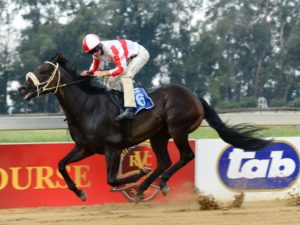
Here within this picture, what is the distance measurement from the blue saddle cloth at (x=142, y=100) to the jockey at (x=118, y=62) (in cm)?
11

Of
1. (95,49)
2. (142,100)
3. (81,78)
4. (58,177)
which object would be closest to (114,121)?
(142,100)

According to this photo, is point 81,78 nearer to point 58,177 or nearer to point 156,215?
point 58,177

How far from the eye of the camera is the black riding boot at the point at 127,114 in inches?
354

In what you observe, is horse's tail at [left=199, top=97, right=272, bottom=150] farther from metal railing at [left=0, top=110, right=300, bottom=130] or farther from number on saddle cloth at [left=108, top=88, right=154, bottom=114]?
metal railing at [left=0, top=110, right=300, bottom=130]

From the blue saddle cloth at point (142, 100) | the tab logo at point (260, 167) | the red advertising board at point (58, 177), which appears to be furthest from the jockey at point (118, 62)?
the tab logo at point (260, 167)

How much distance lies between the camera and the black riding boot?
8.98 m

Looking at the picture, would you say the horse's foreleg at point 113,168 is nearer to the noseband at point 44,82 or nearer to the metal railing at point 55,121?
the noseband at point 44,82

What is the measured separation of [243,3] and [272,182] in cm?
4656

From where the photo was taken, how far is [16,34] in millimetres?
47719

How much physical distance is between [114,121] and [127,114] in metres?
0.20

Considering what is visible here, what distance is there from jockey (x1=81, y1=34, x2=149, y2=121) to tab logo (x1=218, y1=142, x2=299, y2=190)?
204 centimetres

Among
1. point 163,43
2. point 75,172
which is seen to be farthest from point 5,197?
point 163,43

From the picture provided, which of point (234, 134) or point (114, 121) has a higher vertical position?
point (114, 121)

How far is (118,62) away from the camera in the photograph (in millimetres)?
8992
